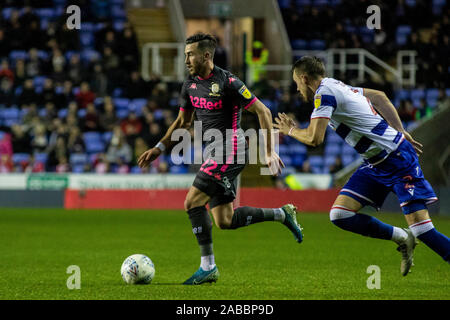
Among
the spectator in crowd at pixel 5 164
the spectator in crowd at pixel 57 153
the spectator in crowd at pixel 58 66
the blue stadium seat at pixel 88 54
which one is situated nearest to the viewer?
the spectator in crowd at pixel 57 153

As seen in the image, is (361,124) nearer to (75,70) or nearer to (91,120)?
(91,120)

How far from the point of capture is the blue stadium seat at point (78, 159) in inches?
813

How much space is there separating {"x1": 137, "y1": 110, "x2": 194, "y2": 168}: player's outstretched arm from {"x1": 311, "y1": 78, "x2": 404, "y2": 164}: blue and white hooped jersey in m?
1.58

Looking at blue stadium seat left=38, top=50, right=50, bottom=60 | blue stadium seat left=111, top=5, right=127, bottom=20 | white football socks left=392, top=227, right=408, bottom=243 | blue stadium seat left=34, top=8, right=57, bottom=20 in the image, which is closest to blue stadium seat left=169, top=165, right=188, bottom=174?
A: blue stadium seat left=38, top=50, right=50, bottom=60

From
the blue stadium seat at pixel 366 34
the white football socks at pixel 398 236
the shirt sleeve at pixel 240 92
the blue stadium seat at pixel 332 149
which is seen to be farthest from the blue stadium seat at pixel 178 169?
the white football socks at pixel 398 236

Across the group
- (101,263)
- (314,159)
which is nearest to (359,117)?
(101,263)

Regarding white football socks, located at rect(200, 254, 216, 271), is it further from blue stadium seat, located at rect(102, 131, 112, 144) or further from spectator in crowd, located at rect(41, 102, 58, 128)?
spectator in crowd, located at rect(41, 102, 58, 128)

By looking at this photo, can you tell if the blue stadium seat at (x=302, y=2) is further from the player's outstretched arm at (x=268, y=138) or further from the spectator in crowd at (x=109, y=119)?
the player's outstretched arm at (x=268, y=138)

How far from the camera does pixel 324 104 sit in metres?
6.31

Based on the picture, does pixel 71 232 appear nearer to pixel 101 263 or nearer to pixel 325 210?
pixel 101 263

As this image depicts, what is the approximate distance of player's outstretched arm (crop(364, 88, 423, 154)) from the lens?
22.5 feet

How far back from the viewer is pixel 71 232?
1309 cm

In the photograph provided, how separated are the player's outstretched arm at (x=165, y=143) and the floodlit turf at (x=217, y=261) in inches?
43.2
